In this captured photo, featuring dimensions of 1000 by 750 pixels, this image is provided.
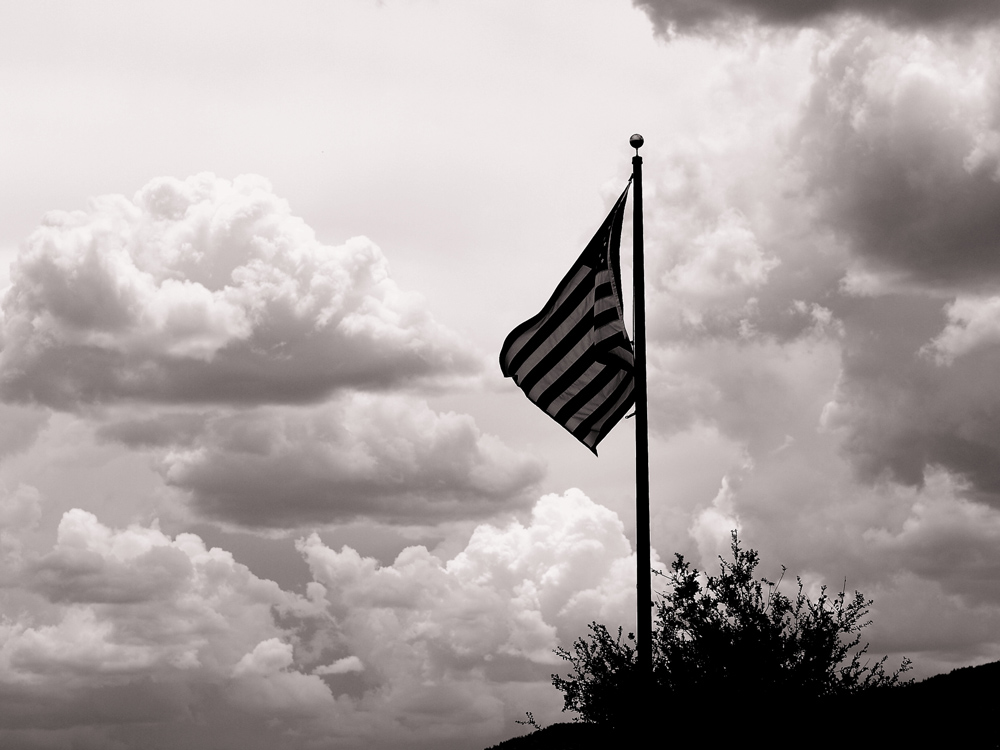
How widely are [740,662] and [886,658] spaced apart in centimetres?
289

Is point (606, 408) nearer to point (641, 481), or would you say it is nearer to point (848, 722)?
point (641, 481)

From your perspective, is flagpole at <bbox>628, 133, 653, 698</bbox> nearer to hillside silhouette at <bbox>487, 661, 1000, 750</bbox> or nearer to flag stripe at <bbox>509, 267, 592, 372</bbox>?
flag stripe at <bbox>509, 267, 592, 372</bbox>

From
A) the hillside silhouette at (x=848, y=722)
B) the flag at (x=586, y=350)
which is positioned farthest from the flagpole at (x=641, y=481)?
the hillside silhouette at (x=848, y=722)

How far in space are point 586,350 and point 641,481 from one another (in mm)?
1701

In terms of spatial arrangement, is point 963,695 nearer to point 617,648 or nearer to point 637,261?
point 617,648

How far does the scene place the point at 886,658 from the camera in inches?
774

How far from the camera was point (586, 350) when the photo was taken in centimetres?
1338

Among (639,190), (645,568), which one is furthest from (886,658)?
(639,190)

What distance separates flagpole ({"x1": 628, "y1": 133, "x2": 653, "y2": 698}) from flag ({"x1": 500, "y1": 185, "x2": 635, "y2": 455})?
0.14 m

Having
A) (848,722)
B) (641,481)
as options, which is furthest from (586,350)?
(848,722)

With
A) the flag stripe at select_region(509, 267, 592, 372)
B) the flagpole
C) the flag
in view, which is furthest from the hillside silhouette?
the flag stripe at select_region(509, 267, 592, 372)

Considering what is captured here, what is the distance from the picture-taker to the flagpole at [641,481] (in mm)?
12359

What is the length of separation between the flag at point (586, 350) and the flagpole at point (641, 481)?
0.47ft

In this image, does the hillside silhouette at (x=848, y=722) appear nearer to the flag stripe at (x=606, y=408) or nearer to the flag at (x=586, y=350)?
the flag stripe at (x=606, y=408)
